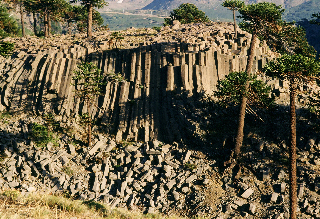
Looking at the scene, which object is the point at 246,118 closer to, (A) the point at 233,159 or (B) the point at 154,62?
(A) the point at 233,159

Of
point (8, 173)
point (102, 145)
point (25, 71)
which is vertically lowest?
point (8, 173)

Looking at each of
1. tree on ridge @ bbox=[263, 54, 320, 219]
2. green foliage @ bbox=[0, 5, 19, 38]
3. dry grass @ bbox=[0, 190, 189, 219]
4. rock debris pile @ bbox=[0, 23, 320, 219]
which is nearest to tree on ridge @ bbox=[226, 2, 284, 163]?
tree on ridge @ bbox=[263, 54, 320, 219]

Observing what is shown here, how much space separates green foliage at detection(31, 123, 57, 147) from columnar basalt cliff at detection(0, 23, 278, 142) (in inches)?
102

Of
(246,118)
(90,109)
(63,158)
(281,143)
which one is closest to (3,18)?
(90,109)

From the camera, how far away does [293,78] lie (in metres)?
14.7

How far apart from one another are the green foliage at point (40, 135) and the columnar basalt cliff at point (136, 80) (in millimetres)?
2578

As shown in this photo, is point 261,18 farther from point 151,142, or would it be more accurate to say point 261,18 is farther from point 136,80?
point 151,142

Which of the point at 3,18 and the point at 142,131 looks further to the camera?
the point at 3,18

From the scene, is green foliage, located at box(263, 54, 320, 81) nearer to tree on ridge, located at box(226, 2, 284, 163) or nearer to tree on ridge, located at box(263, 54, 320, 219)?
Result: tree on ridge, located at box(263, 54, 320, 219)

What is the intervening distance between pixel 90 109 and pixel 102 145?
408 centimetres

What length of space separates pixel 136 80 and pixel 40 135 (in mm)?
9987

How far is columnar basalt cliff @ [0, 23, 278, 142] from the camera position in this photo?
2378 cm

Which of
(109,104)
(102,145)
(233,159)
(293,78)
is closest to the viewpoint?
(293,78)

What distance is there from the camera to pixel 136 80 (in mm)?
25656
